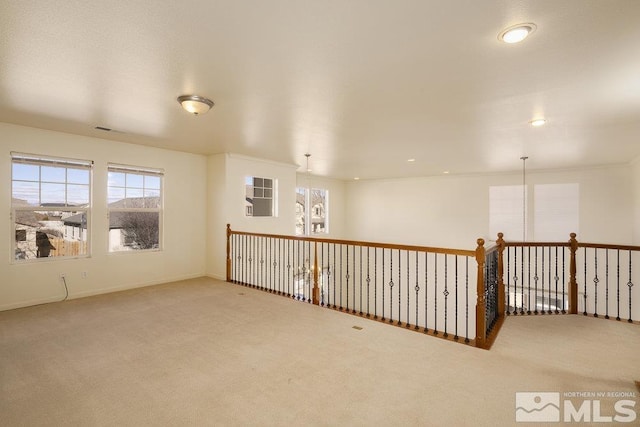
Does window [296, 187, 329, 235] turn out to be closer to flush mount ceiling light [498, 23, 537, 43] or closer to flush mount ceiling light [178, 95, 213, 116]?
flush mount ceiling light [178, 95, 213, 116]

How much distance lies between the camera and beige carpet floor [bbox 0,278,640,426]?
6.76ft

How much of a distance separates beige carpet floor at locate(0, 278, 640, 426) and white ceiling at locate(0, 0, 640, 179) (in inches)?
98.1

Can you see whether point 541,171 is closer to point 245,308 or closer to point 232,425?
point 245,308

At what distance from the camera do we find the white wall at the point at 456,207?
677 centimetres

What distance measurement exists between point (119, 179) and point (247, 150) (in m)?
2.22

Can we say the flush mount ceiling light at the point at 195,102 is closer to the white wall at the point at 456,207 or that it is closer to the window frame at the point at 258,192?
the window frame at the point at 258,192

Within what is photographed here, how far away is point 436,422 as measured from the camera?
1.96 meters

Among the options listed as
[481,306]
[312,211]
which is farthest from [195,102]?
[312,211]

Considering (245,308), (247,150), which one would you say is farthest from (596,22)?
(247,150)

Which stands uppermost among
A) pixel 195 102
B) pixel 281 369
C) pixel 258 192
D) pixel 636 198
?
pixel 195 102

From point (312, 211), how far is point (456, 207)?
422cm

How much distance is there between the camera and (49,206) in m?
4.50

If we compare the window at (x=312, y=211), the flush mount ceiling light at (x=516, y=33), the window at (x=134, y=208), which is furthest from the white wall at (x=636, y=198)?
the window at (x=134, y=208)

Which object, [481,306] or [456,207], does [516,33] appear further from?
[456,207]
